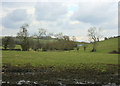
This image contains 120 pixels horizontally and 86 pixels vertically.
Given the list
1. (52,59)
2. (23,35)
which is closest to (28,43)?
(23,35)

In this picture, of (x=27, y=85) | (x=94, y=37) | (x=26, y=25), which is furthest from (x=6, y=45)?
(x=27, y=85)

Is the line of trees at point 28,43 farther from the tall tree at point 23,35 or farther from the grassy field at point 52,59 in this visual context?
the grassy field at point 52,59

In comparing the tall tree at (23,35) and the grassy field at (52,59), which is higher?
the tall tree at (23,35)

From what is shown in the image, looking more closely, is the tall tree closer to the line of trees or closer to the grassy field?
the line of trees

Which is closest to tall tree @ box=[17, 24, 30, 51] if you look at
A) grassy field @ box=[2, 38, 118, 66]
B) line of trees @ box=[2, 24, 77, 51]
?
line of trees @ box=[2, 24, 77, 51]

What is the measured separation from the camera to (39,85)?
15.9 meters

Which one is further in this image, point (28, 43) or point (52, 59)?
point (28, 43)

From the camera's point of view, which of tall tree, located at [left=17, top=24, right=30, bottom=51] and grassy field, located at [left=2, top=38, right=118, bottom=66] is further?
tall tree, located at [left=17, top=24, right=30, bottom=51]

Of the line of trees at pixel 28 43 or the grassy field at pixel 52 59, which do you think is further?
the line of trees at pixel 28 43

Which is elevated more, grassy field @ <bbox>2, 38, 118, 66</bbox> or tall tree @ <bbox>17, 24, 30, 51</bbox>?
tall tree @ <bbox>17, 24, 30, 51</bbox>

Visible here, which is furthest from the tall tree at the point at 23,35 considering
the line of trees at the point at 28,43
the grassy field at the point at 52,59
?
the grassy field at the point at 52,59

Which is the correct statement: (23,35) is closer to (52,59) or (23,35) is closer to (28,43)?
(28,43)

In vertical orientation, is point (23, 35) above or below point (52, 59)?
above

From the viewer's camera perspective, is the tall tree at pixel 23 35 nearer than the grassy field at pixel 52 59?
No
